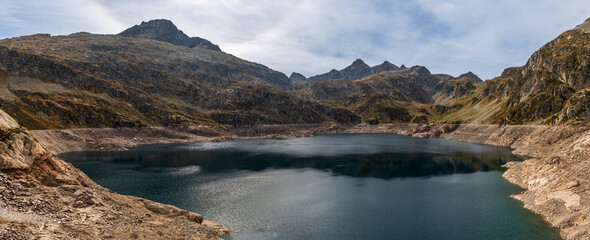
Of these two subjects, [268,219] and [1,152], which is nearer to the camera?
[1,152]

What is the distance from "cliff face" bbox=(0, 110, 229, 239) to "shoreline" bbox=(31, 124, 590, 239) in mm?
52238

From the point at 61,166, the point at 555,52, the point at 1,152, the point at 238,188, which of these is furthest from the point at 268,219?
the point at 555,52

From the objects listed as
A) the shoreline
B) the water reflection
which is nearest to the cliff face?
the shoreline

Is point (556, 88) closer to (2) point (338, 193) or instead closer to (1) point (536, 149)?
(1) point (536, 149)

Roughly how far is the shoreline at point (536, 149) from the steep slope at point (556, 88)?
8591mm

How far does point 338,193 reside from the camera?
65.4 m

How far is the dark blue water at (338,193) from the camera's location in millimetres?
43656

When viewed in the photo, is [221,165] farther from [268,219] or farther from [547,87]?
[547,87]

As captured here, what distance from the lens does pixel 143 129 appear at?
600 ft

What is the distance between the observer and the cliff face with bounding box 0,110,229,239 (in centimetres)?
2536

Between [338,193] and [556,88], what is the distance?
6104 inches

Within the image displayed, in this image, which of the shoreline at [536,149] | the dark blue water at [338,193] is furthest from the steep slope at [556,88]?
the dark blue water at [338,193]

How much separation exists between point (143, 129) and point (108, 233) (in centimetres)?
17406

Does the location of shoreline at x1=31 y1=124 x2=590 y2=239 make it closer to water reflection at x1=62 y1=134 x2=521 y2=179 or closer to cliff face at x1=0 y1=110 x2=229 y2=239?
water reflection at x1=62 y1=134 x2=521 y2=179
